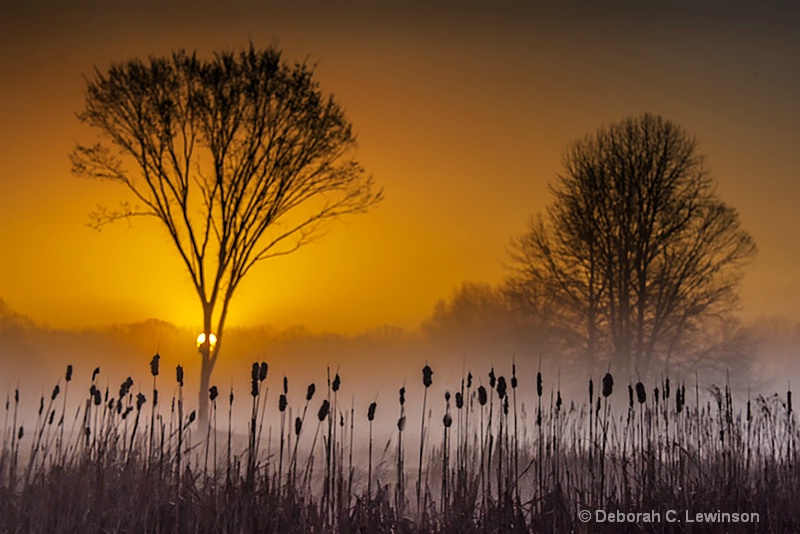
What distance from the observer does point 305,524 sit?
4336 millimetres

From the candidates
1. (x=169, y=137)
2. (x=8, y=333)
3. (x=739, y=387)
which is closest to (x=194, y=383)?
(x=169, y=137)

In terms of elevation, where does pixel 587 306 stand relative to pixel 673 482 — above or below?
above

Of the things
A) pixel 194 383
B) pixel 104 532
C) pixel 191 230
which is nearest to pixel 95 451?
pixel 104 532

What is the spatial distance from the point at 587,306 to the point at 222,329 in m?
5.80

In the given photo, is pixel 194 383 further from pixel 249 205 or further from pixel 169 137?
pixel 169 137

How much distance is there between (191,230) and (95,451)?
6883 millimetres

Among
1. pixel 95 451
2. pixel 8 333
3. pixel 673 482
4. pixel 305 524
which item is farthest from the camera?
pixel 8 333

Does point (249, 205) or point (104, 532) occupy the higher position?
point (249, 205)

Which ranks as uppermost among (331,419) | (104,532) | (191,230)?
(191,230)

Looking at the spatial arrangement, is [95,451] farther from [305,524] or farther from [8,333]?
[8,333]

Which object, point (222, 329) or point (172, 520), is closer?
point (172, 520)

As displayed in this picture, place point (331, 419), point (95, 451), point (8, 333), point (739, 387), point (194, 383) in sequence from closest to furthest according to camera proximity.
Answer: point (331, 419), point (95, 451), point (194, 383), point (739, 387), point (8, 333)

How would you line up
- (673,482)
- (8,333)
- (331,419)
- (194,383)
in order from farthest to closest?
(8,333) → (194,383) → (673,482) → (331,419)

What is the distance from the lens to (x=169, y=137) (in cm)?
1228
